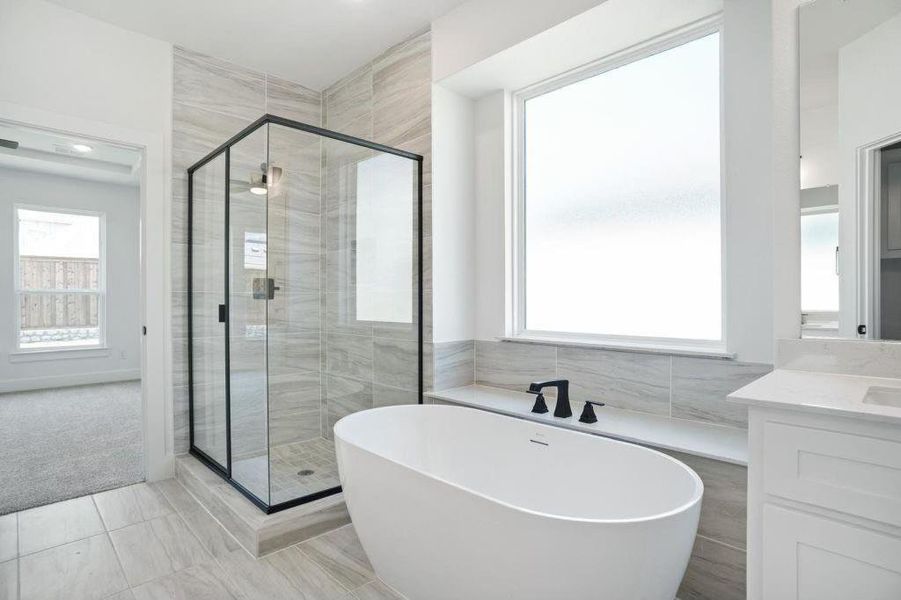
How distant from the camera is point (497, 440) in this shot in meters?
2.14

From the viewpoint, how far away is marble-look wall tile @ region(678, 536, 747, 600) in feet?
5.15

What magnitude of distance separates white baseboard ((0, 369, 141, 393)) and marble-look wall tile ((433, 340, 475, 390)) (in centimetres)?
544

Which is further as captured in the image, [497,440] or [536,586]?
[497,440]

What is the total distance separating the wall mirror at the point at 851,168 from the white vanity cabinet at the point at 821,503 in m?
0.62

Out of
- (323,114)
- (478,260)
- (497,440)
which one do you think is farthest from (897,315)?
(323,114)

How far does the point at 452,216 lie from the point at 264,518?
6.14 feet

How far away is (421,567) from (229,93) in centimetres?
→ 313

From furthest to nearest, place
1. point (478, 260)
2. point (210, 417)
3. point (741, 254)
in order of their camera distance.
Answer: point (478, 260) < point (210, 417) < point (741, 254)

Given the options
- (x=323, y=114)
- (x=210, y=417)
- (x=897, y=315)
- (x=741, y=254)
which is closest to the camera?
(x=897, y=315)

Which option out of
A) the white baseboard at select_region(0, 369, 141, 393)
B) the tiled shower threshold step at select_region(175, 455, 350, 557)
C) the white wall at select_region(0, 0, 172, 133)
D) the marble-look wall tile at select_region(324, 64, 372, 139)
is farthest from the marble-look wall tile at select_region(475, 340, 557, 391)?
the white baseboard at select_region(0, 369, 141, 393)

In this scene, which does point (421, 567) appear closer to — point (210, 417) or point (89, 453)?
point (210, 417)

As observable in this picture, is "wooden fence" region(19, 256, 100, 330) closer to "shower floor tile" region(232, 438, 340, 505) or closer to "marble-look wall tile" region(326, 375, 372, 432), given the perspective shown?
"shower floor tile" region(232, 438, 340, 505)

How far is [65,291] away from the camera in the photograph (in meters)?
5.75

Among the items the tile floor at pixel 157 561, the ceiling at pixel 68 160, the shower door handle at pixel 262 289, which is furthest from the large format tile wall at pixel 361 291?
the ceiling at pixel 68 160
